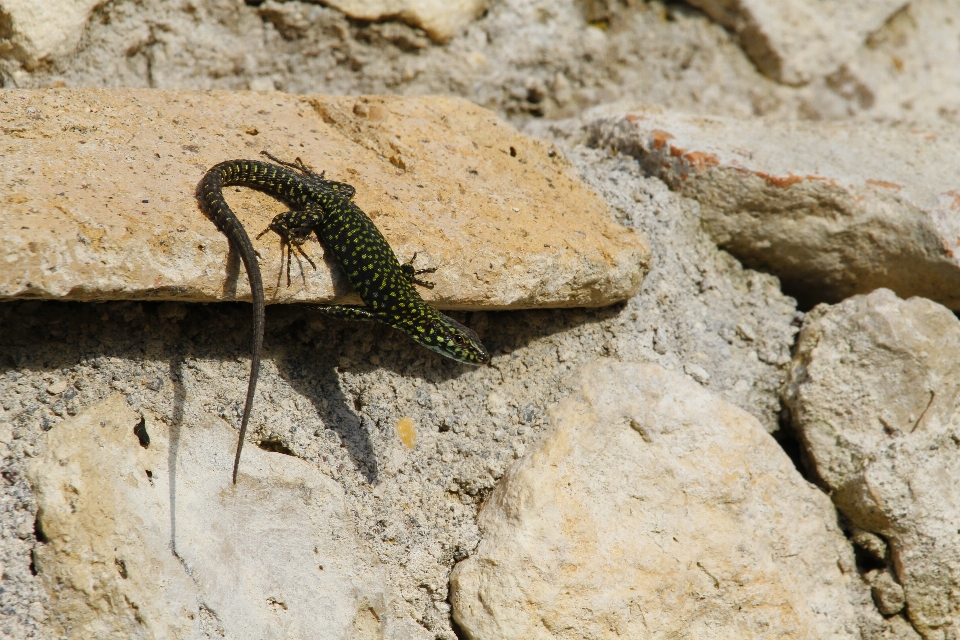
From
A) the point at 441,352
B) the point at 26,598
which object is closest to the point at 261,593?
the point at 26,598

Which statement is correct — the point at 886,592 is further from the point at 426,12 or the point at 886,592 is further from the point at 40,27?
the point at 40,27

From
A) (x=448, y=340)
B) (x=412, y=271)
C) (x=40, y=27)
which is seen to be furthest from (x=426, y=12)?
(x=448, y=340)

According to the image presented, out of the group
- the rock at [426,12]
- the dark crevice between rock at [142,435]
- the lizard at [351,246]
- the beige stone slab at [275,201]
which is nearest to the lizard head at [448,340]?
the lizard at [351,246]

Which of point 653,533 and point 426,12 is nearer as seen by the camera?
point 653,533

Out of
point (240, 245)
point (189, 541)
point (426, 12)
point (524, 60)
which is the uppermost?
point (426, 12)

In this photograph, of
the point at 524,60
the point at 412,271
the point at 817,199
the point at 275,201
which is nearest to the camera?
the point at 412,271

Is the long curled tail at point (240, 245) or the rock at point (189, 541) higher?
the long curled tail at point (240, 245)

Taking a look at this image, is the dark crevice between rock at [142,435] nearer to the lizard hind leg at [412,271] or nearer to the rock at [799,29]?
the lizard hind leg at [412,271]
